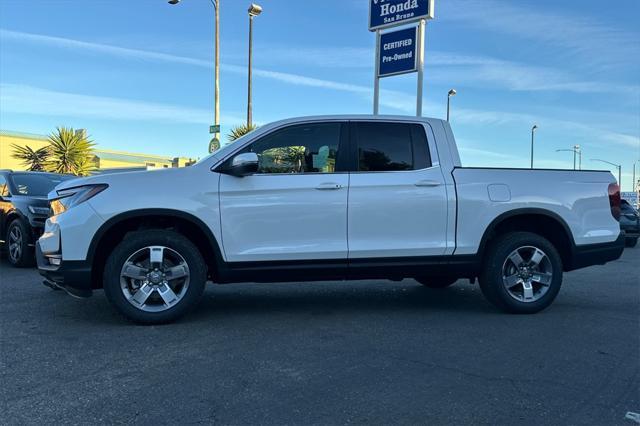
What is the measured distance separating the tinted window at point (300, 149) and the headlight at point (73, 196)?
150 cm

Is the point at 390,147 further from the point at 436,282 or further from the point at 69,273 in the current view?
the point at 69,273

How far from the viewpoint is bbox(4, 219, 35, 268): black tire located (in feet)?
27.3

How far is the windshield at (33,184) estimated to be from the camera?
9055mm

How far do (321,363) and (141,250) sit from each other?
2.06 metres

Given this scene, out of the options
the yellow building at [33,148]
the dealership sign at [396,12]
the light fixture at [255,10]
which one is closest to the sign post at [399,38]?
the dealership sign at [396,12]

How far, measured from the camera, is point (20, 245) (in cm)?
843

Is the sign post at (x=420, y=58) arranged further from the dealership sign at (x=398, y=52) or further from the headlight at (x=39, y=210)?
the headlight at (x=39, y=210)

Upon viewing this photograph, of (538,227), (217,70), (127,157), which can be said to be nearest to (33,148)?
(127,157)

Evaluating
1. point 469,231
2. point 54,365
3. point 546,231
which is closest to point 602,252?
point 546,231

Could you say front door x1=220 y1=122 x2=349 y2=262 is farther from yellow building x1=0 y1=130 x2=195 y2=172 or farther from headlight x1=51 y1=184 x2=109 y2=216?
yellow building x1=0 y1=130 x2=195 y2=172

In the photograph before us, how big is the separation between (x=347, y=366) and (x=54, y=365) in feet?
7.16

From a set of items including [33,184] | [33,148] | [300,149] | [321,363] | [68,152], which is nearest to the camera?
[321,363]

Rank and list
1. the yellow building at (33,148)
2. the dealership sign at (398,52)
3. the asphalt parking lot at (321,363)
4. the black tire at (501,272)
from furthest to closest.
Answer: the yellow building at (33,148), the dealership sign at (398,52), the black tire at (501,272), the asphalt parking lot at (321,363)

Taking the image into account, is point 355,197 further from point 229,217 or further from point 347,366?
point 347,366
